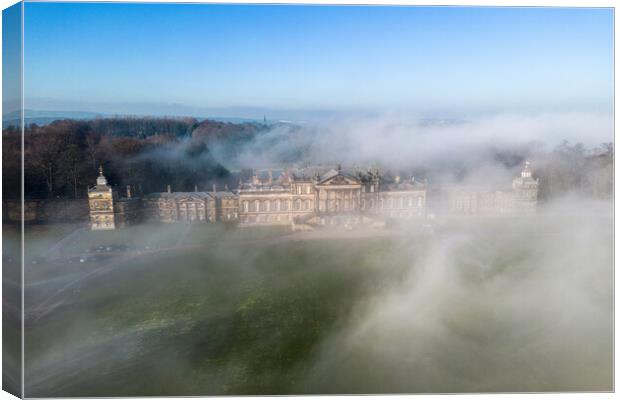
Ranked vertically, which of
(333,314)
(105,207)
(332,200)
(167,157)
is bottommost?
(333,314)

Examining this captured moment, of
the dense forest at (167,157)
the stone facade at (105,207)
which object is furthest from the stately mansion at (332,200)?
the stone facade at (105,207)

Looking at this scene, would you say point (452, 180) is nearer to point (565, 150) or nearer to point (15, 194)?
point (565, 150)

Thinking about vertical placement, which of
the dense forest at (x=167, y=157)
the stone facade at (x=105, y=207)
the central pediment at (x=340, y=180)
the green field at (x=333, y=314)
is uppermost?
the dense forest at (x=167, y=157)

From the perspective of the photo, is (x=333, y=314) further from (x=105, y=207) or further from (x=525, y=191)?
(x=105, y=207)

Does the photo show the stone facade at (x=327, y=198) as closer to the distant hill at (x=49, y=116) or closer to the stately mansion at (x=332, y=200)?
the stately mansion at (x=332, y=200)

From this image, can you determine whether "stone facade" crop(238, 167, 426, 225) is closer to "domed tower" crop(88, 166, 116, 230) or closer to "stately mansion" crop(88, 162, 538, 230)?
"stately mansion" crop(88, 162, 538, 230)

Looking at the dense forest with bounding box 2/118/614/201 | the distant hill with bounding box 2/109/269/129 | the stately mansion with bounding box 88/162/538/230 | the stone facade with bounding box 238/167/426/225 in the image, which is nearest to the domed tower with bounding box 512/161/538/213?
the stately mansion with bounding box 88/162/538/230

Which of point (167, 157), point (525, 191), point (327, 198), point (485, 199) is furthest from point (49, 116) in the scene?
point (525, 191)
